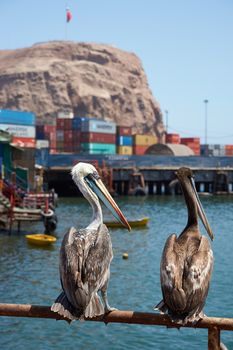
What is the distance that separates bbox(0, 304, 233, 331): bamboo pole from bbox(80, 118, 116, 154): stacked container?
105068mm

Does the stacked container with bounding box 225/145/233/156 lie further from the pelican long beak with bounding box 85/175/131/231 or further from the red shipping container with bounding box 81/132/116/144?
the pelican long beak with bounding box 85/175/131/231

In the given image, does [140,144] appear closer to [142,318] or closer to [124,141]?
[124,141]

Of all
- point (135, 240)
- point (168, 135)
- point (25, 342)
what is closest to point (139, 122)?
point (168, 135)

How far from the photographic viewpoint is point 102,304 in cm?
603

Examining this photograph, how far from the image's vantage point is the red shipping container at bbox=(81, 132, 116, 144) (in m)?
111

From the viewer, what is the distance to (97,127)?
114m

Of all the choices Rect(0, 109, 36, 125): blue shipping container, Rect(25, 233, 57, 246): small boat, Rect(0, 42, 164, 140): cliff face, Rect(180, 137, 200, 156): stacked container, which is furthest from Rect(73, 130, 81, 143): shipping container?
Rect(25, 233, 57, 246): small boat

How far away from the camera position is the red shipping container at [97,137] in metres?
111

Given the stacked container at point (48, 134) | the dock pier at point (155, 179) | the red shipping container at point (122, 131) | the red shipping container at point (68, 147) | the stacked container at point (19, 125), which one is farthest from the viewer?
the red shipping container at point (122, 131)

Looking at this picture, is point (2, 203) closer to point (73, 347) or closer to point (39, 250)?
point (39, 250)

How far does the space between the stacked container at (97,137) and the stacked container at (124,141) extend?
116 cm

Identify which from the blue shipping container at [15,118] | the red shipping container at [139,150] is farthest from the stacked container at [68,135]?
the blue shipping container at [15,118]

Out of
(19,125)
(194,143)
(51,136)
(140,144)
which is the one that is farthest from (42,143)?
(194,143)

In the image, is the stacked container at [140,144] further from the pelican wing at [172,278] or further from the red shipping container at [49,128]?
the pelican wing at [172,278]
